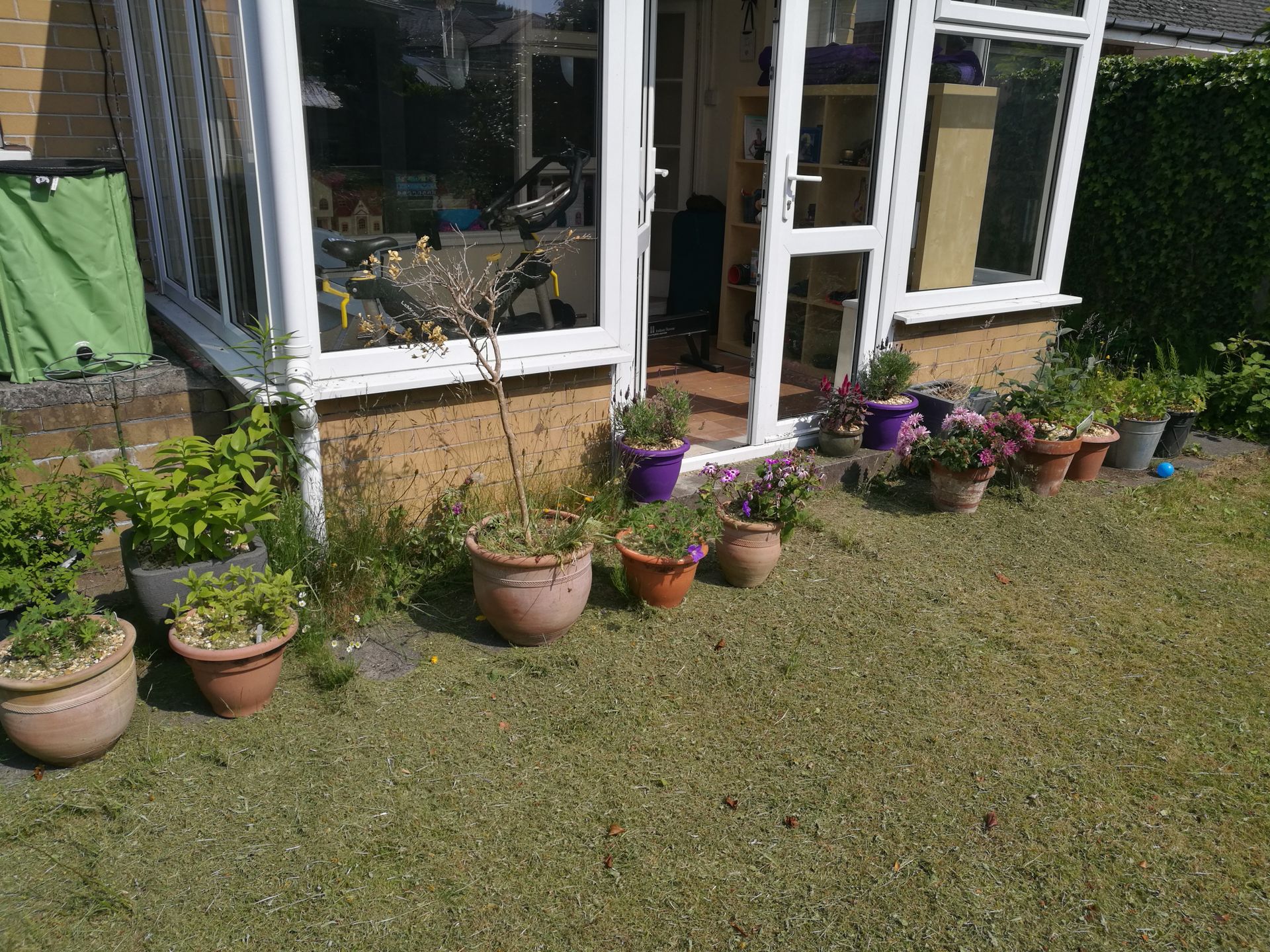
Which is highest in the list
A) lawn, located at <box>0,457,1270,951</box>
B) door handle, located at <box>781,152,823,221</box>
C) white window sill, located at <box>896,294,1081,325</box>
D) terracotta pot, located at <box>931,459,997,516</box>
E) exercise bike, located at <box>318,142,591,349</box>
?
door handle, located at <box>781,152,823,221</box>

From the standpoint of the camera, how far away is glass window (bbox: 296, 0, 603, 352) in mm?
3592

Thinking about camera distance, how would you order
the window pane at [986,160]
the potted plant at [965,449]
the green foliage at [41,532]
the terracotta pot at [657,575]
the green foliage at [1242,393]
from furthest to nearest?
the green foliage at [1242,393] < the window pane at [986,160] < the potted plant at [965,449] < the terracotta pot at [657,575] < the green foliage at [41,532]

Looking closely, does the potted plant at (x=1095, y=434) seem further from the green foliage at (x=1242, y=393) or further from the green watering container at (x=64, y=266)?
the green watering container at (x=64, y=266)

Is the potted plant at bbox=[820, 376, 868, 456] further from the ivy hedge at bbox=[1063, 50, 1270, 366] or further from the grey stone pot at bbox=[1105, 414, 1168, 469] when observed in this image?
the ivy hedge at bbox=[1063, 50, 1270, 366]

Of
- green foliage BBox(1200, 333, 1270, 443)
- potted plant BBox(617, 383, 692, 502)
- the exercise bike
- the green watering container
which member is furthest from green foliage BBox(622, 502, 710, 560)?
green foliage BBox(1200, 333, 1270, 443)

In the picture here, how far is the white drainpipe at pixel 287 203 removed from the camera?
3.33 metres

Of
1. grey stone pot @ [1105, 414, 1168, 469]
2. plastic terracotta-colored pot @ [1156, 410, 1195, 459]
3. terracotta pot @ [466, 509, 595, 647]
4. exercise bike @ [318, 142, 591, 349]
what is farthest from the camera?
plastic terracotta-colored pot @ [1156, 410, 1195, 459]

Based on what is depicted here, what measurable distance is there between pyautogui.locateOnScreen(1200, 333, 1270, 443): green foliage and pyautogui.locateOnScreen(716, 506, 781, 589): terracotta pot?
4.01m

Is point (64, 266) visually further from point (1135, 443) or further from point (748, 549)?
point (1135, 443)

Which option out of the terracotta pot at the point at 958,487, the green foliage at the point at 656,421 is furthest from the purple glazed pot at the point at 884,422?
the green foliage at the point at 656,421

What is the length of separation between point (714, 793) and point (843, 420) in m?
2.71

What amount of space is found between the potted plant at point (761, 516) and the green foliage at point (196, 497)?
182 centimetres

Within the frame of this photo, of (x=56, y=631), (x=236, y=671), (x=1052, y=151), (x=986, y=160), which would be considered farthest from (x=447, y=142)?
(x=1052, y=151)

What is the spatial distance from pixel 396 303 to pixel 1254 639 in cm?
372
